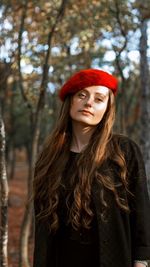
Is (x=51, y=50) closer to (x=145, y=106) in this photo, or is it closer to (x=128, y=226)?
(x=145, y=106)

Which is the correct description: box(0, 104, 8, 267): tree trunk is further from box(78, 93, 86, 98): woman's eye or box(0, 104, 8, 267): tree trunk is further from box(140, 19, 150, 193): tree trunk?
box(140, 19, 150, 193): tree trunk

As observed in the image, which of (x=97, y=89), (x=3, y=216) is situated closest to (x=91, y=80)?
(x=97, y=89)

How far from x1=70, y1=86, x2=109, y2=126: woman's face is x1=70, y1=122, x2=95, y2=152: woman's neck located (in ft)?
0.22

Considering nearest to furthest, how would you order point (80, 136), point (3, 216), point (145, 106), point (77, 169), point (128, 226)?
point (128, 226) → point (77, 169) → point (80, 136) → point (3, 216) → point (145, 106)

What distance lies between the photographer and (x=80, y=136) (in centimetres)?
282

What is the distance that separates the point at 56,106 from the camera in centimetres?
1641

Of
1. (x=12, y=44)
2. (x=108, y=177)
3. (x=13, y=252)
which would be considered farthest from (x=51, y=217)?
(x=13, y=252)

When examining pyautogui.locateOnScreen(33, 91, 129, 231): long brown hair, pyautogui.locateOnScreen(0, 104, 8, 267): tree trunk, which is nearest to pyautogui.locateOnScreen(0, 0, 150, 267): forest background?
pyautogui.locateOnScreen(0, 104, 8, 267): tree trunk

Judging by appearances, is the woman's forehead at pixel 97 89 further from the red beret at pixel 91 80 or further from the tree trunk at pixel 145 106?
the tree trunk at pixel 145 106

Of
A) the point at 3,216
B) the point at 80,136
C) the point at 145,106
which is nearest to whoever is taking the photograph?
the point at 80,136

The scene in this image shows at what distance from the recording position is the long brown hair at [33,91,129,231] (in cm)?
257

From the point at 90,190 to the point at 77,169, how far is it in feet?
0.58

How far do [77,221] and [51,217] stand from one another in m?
0.19

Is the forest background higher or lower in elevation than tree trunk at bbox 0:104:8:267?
higher
